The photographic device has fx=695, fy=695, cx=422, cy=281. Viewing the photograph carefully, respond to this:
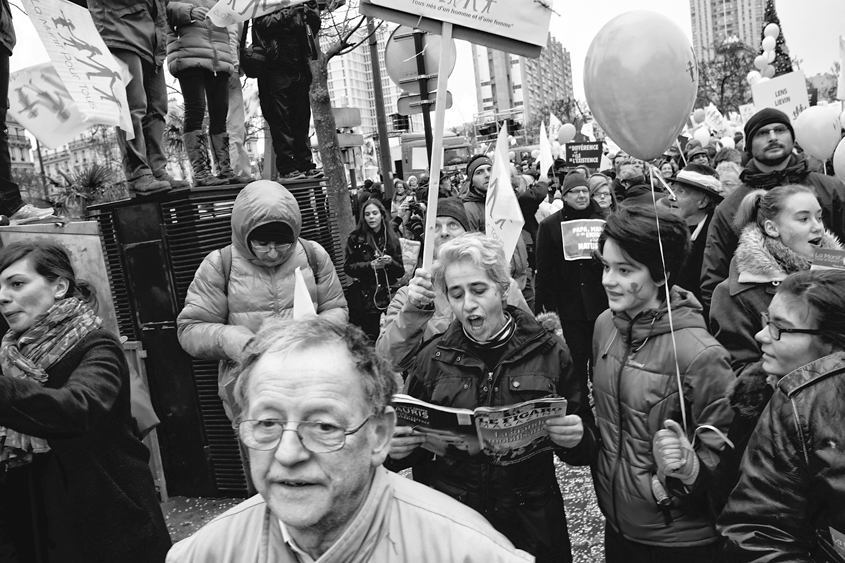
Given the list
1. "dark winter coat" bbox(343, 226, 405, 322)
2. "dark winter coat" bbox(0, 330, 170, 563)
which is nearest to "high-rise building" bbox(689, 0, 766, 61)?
"dark winter coat" bbox(343, 226, 405, 322)

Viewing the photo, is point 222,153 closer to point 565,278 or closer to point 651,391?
point 565,278

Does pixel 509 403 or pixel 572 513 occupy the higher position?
pixel 509 403

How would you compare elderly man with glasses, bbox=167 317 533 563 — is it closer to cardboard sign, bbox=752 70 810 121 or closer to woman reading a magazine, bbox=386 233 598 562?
woman reading a magazine, bbox=386 233 598 562

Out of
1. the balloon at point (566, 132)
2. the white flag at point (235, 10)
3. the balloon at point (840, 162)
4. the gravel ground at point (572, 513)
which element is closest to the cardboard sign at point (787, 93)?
the balloon at point (840, 162)

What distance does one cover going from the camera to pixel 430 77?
20.8ft

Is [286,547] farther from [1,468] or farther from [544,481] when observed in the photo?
[1,468]

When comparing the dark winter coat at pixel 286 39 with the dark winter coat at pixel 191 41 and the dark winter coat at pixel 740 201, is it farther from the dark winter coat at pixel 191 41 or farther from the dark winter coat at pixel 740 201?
the dark winter coat at pixel 740 201

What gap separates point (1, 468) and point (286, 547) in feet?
5.79

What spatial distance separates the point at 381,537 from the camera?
153 cm

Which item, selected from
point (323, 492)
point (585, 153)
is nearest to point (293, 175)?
point (323, 492)

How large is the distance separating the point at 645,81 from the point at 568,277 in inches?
90.1

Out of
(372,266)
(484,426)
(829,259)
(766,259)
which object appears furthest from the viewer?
(372,266)

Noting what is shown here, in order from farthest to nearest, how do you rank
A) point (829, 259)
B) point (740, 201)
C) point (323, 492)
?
point (740, 201), point (829, 259), point (323, 492)

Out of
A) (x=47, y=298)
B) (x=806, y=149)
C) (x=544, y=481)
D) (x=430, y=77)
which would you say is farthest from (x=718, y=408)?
(x=806, y=149)
